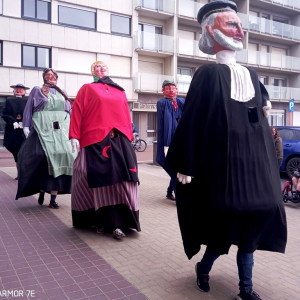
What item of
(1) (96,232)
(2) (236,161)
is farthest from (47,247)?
(2) (236,161)

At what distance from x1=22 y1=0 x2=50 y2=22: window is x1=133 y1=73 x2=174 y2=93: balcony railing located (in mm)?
6885

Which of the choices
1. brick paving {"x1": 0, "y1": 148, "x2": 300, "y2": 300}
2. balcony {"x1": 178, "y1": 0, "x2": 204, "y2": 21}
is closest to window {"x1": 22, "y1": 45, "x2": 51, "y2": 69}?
balcony {"x1": 178, "y1": 0, "x2": 204, "y2": 21}

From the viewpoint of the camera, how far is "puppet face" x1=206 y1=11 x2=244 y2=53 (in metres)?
2.90

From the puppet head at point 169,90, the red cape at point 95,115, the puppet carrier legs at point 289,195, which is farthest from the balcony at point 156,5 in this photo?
the red cape at point 95,115

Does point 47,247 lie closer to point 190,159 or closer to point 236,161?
point 190,159

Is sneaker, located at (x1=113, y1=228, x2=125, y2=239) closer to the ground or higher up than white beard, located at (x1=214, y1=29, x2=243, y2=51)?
closer to the ground

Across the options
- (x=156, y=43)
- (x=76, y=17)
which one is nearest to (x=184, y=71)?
(x=156, y=43)

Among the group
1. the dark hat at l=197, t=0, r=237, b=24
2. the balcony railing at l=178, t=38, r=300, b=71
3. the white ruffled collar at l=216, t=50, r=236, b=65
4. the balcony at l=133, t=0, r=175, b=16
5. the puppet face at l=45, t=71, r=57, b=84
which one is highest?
the balcony at l=133, t=0, r=175, b=16

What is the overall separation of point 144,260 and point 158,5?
993 inches

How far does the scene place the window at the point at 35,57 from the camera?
71.3ft

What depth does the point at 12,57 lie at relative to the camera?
2112 cm

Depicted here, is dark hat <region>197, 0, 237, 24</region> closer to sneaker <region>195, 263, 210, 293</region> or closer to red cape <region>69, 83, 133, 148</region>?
red cape <region>69, 83, 133, 148</region>

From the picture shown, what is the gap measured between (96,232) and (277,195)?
2.59 metres

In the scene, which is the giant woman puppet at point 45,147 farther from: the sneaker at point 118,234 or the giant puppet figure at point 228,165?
the giant puppet figure at point 228,165
